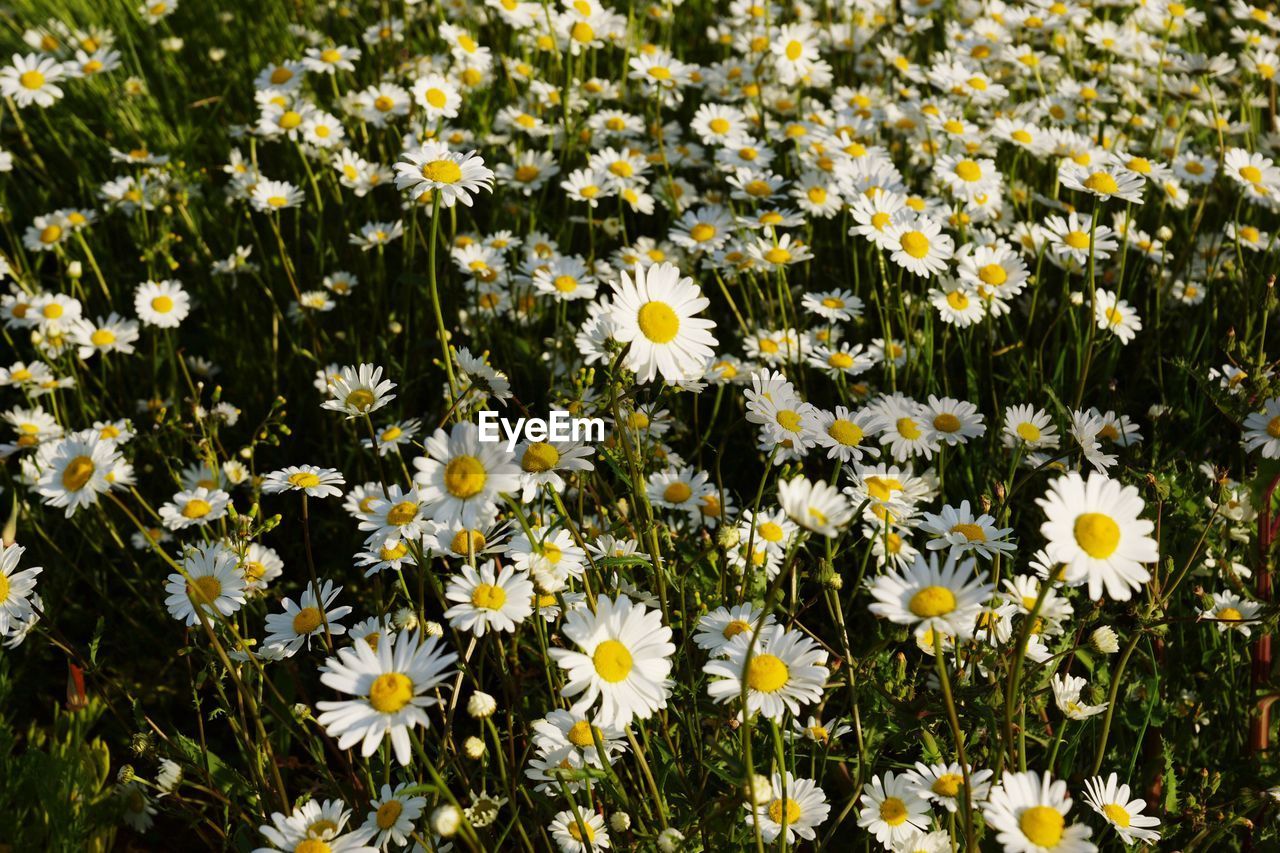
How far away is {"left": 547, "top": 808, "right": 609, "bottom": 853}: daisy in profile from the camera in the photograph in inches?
72.1

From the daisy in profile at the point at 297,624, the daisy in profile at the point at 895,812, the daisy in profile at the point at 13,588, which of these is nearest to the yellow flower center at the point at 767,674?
the daisy in profile at the point at 895,812

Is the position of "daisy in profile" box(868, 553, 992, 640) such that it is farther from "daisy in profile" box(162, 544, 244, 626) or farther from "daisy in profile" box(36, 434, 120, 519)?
"daisy in profile" box(36, 434, 120, 519)

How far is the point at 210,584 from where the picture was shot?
219cm

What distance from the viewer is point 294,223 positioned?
408cm

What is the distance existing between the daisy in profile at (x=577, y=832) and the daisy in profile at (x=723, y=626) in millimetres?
379

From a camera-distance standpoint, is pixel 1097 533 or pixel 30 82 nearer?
pixel 1097 533

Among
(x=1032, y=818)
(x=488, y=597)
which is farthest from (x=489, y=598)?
(x=1032, y=818)

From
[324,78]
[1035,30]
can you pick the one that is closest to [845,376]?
[1035,30]

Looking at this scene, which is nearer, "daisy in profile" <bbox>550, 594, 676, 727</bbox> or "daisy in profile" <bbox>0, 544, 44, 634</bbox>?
"daisy in profile" <bbox>550, 594, 676, 727</bbox>

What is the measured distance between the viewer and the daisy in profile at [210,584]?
2.14 meters

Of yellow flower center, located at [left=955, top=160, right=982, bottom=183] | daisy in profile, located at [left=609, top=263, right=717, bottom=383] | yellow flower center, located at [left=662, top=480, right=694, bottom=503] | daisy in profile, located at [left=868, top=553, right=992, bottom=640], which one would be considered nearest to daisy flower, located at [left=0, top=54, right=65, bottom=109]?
yellow flower center, located at [left=662, top=480, right=694, bottom=503]

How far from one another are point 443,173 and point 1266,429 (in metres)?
1.88

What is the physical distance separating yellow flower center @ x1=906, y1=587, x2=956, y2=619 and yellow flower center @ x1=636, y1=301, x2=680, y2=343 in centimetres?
71

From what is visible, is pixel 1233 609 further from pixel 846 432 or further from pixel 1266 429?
pixel 846 432
